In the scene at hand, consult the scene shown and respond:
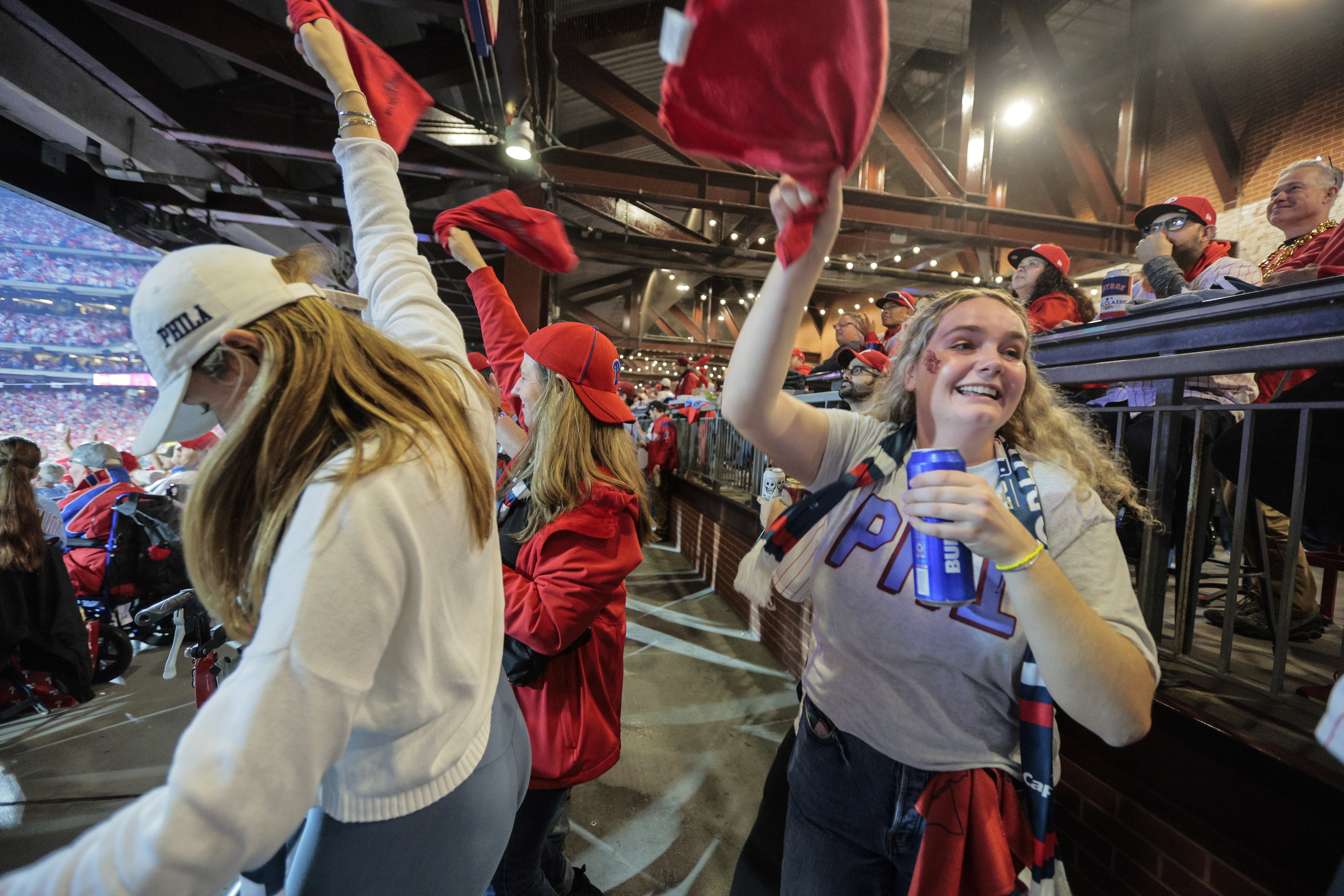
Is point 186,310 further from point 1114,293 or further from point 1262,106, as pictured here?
point 1262,106

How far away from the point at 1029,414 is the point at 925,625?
2.08 ft

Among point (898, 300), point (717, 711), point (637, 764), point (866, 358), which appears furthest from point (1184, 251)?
point (637, 764)

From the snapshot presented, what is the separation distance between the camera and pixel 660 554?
8180 millimetres

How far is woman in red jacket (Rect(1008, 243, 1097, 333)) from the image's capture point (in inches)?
129

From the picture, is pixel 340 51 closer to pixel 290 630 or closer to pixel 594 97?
pixel 290 630

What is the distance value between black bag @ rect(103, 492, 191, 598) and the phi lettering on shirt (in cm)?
564

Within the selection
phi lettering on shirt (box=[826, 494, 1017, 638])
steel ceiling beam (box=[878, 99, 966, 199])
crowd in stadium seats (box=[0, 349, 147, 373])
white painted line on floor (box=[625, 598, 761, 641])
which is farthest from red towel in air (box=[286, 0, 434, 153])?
crowd in stadium seats (box=[0, 349, 147, 373])

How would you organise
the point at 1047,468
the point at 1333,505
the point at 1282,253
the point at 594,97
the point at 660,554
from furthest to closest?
the point at 660,554 < the point at 594,97 < the point at 1282,253 < the point at 1333,505 < the point at 1047,468

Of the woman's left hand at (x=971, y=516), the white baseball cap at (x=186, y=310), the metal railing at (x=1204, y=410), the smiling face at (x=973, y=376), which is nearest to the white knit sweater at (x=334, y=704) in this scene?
the white baseball cap at (x=186, y=310)

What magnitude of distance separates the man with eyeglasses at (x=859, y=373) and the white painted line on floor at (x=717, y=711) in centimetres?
186

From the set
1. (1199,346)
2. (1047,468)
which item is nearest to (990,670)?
(1047,468)

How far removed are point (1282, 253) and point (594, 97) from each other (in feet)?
19.6

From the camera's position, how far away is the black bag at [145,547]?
184 inches

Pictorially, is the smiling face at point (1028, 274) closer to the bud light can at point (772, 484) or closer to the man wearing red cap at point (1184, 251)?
the man wearing red cap at point (1184, 251)
